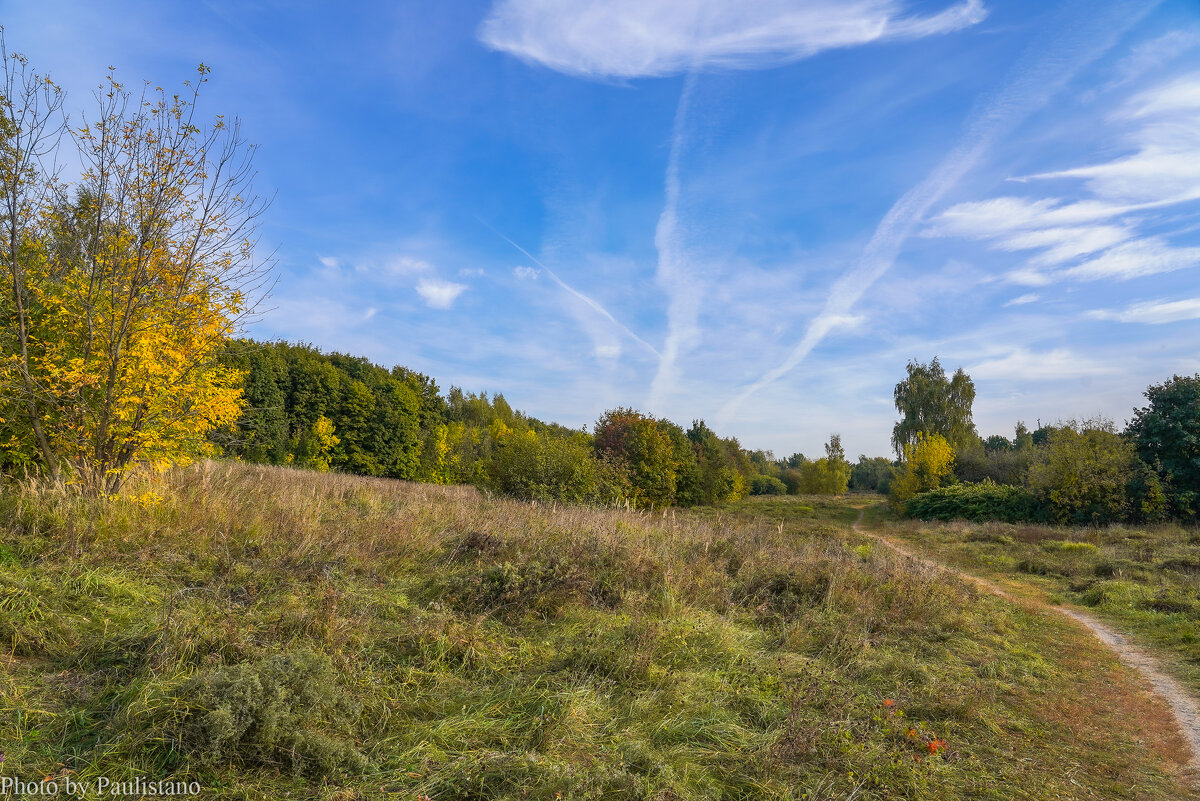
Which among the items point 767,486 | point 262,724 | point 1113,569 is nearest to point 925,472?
point 1113,569

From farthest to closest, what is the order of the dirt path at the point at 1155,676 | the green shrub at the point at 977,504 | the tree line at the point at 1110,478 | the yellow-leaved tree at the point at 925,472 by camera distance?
the yellow-leaved tree at the point at 925,472
the green shrub at the point at 977,504
the tree line at the point at 1110,478
the dirt path at the point at 1155,676

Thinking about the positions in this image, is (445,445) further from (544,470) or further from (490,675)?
(490,675)

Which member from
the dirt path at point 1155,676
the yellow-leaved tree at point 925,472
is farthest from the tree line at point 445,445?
the dirt path at point 1155,676

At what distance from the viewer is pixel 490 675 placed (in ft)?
16.2

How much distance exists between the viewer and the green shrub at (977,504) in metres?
26.7

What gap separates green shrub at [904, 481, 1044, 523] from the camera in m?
26.7

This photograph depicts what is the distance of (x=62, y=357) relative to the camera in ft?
24.1

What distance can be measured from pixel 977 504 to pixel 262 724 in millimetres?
33887

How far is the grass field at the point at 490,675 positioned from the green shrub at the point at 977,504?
21.8 meters

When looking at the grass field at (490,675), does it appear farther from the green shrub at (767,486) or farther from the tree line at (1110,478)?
the green shrub at (767,486)

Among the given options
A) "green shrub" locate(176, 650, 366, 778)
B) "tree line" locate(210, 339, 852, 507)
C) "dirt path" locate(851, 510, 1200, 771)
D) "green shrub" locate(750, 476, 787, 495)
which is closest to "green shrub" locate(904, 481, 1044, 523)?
"tree line" locate(210, 339, 852, 507)

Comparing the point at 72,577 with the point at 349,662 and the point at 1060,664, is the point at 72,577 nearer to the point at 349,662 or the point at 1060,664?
the point at 349,662

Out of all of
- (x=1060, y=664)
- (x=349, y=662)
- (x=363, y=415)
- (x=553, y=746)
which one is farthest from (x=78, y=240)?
(x=363, y=415)

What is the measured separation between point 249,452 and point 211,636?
36044 mm
